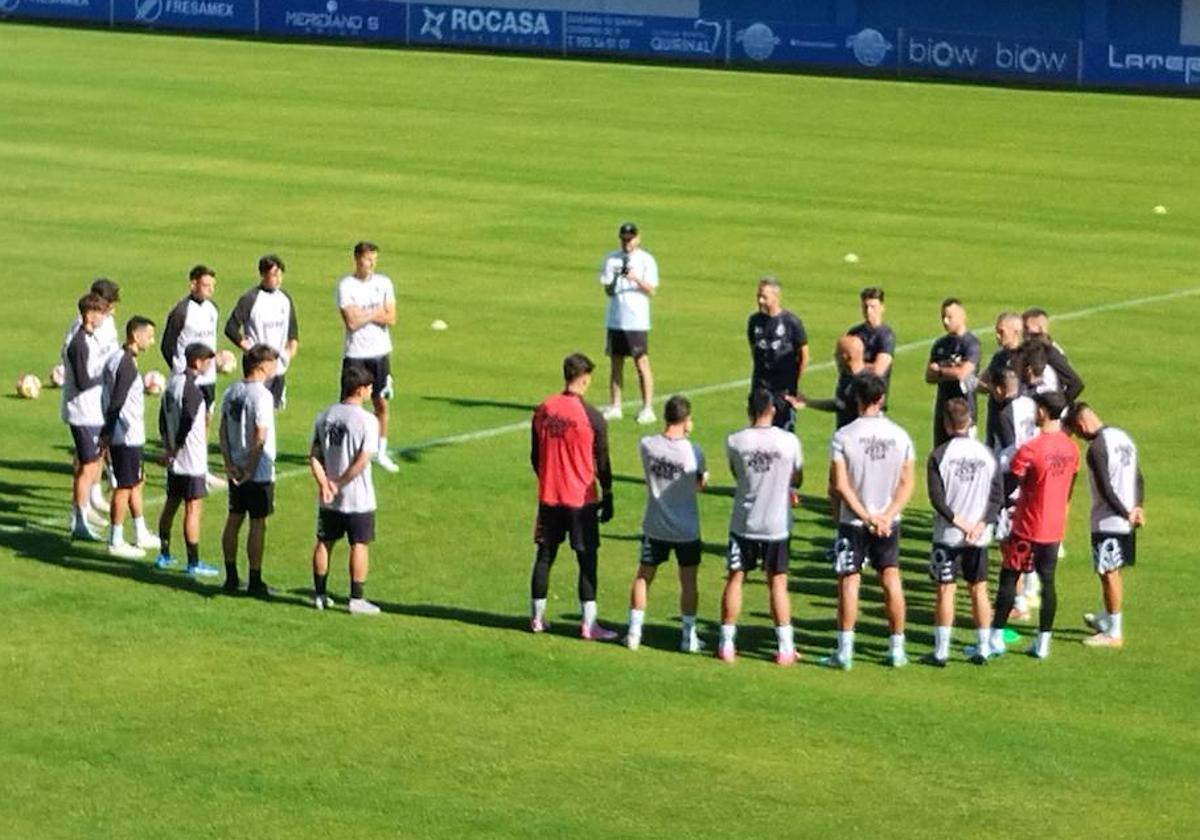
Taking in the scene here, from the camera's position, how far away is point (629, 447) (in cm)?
2469

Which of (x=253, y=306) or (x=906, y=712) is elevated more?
(x=253, y=306)

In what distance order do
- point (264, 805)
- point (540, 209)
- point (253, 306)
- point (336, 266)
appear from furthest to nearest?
point (540, 209) → point (336, 266) → point (253, 306) → point (264, 805)

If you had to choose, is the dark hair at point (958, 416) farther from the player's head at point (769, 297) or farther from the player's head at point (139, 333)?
the player's head at point (139, 333)

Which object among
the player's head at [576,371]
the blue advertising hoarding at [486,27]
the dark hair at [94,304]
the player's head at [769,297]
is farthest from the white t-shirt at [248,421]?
the blue advertising hoarding at [486,27]

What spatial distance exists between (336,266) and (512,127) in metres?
16.2

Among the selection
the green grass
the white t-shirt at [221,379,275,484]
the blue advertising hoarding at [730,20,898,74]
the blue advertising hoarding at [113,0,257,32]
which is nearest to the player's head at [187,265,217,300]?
the green grass

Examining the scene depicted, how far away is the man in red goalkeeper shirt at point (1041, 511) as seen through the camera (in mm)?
17656

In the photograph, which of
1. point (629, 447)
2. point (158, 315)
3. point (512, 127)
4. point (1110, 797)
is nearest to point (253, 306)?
point (629, 447)

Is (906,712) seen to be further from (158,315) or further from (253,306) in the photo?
(158,315)

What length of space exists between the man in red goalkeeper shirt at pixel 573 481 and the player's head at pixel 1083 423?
3.42 metres

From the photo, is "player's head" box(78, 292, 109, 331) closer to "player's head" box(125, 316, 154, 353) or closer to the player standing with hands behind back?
"player's head" box(125, 316, 154, 353)

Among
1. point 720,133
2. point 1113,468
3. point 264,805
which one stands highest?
point 720,133

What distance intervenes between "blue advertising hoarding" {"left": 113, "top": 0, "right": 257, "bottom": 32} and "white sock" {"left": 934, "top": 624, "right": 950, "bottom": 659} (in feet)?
Result: 178

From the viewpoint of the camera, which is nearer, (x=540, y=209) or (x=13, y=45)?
(x=540, y=209)
